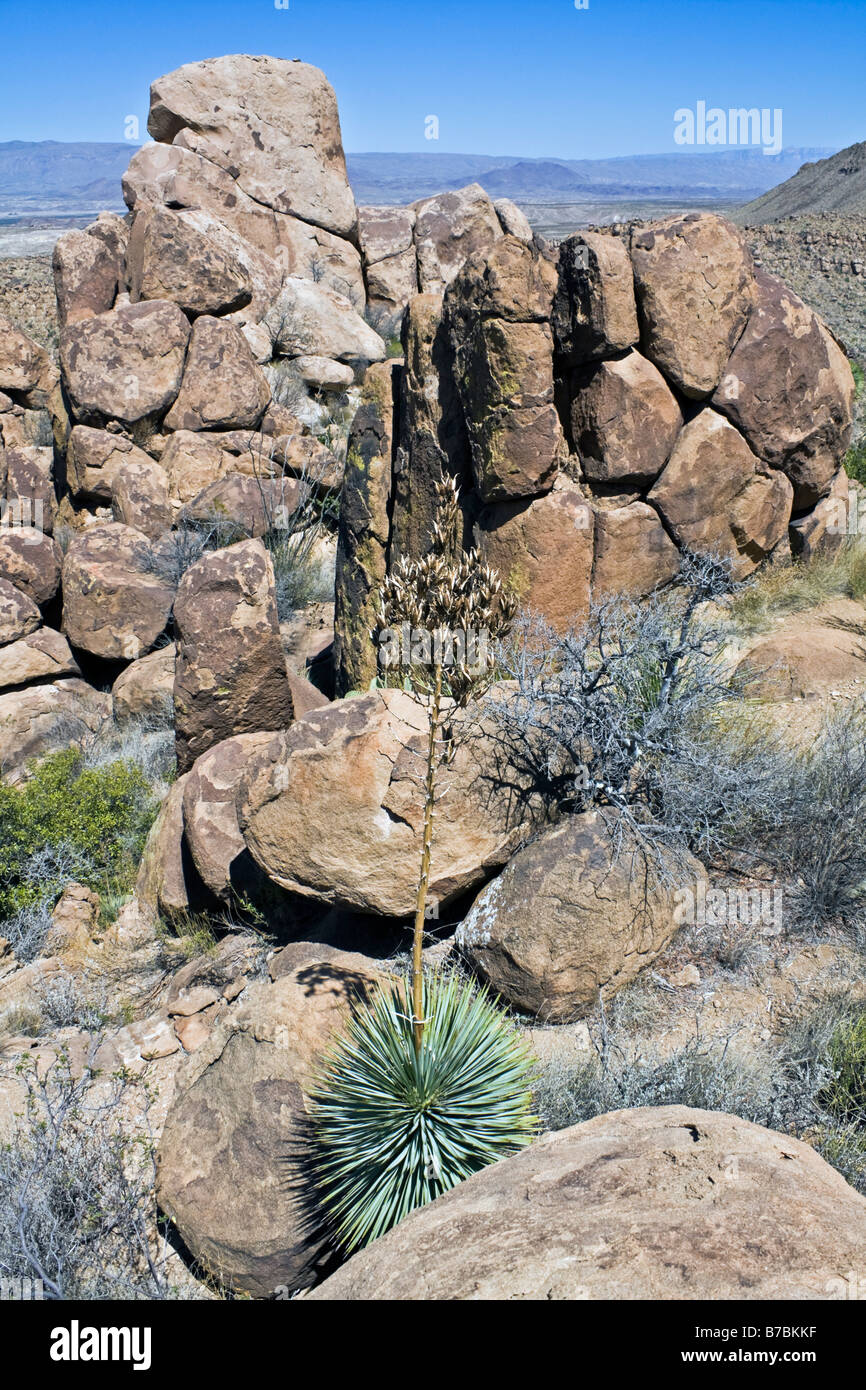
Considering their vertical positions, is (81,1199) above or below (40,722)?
below

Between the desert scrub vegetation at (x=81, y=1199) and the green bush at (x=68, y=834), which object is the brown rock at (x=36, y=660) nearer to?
the green bush at (x=68, y=834)

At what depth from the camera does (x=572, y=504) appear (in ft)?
22.7

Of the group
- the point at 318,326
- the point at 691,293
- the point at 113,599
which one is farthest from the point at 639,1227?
the point at 318,326

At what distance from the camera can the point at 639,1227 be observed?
7.99 feet

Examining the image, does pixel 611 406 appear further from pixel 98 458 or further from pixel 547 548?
pixel 98 458

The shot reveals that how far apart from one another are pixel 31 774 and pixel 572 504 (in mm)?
5705

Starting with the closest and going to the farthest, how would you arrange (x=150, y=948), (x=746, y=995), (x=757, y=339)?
(x=746, y=995) < (x=150, y=948) < (x=757, y=339)

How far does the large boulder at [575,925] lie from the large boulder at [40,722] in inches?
236

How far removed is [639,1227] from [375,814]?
111 inches

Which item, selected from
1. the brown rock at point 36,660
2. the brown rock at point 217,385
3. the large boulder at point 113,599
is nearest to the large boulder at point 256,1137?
the large boulder at point 113,599

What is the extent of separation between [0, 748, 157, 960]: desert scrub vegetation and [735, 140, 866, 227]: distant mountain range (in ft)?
209

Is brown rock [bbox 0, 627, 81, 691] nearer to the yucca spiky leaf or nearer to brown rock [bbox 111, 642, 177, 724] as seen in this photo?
brown rock [bbox 111, 642, 177, 724]

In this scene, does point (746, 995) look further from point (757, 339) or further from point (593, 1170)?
point (757, 339)
